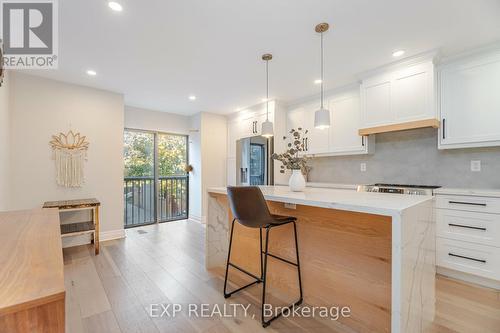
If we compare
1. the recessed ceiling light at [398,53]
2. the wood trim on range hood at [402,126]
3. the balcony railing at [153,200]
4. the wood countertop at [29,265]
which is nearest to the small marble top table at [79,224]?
the balcony railing at [153,200]

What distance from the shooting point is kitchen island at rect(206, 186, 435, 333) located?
114cm

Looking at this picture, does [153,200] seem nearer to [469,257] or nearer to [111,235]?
[111,235]

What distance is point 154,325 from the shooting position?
168 cm

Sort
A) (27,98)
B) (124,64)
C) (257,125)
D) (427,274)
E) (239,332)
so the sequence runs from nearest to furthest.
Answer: (427,274)
(239,332)
(124,64)
(27,98)
(257,125)

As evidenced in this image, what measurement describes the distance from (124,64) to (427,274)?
364 cm

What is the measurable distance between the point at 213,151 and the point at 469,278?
438 cm

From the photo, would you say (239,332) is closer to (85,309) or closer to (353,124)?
(85,309)

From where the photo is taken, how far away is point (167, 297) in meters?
2.04

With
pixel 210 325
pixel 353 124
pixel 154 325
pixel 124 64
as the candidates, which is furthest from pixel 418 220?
pixel 124 64

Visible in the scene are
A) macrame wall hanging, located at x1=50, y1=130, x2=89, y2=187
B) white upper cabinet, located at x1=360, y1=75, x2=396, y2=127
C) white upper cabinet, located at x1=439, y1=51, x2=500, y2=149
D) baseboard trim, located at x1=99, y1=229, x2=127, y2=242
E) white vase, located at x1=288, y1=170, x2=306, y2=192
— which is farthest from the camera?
baseboard trim, located at x1=99, y1=229, x2=127, y2=242

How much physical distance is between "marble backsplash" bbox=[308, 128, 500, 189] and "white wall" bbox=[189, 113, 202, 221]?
112 inches

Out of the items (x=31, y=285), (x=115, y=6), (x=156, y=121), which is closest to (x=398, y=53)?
(x=115, y=6)

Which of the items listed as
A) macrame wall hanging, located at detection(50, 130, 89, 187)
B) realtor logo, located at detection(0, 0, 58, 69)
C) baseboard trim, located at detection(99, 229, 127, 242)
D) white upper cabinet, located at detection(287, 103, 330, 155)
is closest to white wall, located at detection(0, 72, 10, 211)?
realtor logo, located at detection(0, 0, 58, 69)

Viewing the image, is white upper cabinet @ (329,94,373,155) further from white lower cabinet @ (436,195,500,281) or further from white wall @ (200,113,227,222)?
white wall @ (200,113,227,222)
